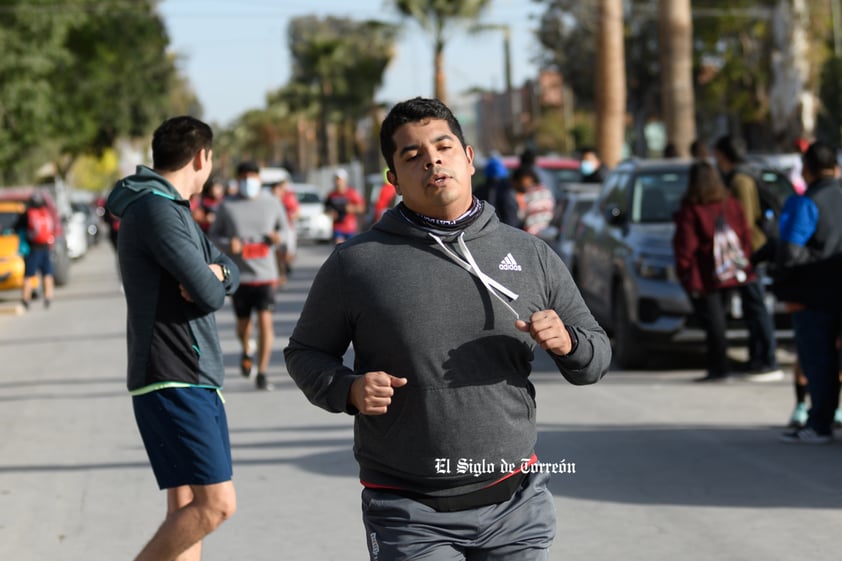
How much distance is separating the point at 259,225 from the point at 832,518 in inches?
248

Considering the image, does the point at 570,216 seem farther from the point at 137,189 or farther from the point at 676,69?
the point at 137,189

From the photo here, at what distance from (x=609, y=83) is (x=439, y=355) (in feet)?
80.8

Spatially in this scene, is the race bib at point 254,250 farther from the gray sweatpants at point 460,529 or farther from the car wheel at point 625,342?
the gray sweatpants at point 460,529

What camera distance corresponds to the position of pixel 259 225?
12.4 m

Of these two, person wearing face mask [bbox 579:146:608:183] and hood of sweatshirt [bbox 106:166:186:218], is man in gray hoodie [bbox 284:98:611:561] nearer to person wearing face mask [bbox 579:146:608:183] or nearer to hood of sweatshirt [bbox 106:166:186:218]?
hood of sweatshirt [bbox 106:166:186:218]

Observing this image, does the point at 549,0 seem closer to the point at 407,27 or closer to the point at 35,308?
the point at 407,27

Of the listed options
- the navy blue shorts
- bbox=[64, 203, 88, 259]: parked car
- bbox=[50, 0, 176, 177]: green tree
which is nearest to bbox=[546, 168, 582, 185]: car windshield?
bbox=[64, 203, 88, 259]: parked car

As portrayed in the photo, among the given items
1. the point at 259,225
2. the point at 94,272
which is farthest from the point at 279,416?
the point at 94,272

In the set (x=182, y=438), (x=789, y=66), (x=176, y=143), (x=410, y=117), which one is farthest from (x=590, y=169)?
(x=789, y=66)

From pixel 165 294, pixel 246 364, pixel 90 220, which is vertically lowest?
pixel 90 220

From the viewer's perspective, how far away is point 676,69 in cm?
2523

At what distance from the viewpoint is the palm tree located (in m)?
49.0

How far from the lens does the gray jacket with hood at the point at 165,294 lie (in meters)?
5.21

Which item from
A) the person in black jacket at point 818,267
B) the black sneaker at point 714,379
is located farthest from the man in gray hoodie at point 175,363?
the black sneaker at point 714,379
